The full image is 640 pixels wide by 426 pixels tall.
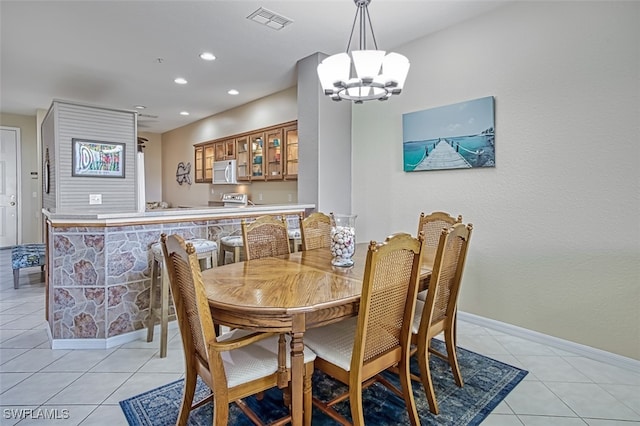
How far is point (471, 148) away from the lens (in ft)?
10.8

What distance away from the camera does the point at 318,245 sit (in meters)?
2.99

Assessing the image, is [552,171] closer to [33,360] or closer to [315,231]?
[315,231]

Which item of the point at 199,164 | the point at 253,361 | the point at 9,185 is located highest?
the point at 199,164

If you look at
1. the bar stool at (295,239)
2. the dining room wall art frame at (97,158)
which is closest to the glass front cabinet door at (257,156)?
the dining room wall art frame at (97,158)

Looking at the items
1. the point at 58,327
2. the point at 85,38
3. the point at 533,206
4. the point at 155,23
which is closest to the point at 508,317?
the point at 533,206

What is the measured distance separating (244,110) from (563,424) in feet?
19.8

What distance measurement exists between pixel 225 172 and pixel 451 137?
423 cm

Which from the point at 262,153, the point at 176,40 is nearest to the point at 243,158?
the point at 262,153

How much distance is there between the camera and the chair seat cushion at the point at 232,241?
3.36 meters

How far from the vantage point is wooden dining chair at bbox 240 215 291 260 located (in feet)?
8.32

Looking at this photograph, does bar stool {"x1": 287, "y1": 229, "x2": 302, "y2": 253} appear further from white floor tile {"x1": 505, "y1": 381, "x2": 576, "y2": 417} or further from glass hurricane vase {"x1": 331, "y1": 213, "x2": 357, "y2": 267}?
white floor tile {"x1": 505, "y1": 381, "x2": 576, "y2": 417}

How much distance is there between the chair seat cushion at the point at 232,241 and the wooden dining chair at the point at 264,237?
0.70 meters

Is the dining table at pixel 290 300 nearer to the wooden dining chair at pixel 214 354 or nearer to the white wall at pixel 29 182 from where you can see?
the wooden dining chair at pixel 214 354

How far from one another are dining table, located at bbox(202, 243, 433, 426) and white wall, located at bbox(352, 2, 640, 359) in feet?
4.61
